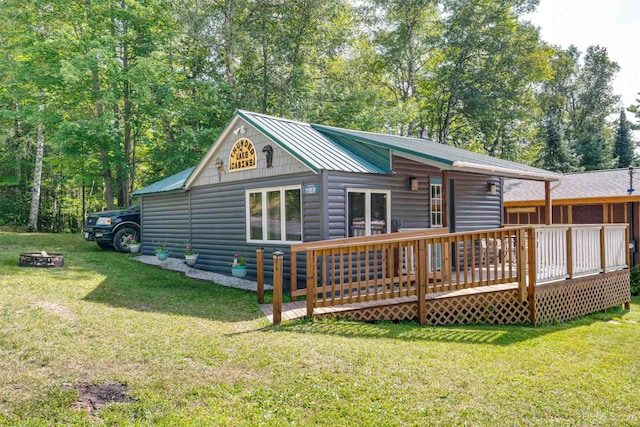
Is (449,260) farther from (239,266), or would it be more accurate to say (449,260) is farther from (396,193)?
(239,266)

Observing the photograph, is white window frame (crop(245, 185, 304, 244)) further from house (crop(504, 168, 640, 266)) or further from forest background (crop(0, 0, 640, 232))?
house (crop(504, 168, 640, 266))

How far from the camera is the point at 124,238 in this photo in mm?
14734

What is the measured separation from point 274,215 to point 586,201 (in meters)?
10.7

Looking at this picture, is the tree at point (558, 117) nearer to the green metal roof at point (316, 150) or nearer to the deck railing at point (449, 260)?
the deck railing at point (449, 260)

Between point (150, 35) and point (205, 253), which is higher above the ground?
point (150, 35)

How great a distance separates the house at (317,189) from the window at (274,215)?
0.07ft

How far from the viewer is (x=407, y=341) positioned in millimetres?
5285

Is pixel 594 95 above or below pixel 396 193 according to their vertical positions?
above

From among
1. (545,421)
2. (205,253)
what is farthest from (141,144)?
(545,421)

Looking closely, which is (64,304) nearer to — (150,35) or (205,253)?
(205,253)

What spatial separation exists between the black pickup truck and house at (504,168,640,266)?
13534 millimetres

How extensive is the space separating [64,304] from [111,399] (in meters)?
3.72

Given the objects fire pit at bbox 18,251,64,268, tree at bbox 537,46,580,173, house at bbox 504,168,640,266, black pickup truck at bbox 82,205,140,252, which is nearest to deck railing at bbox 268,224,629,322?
house at bbox 504,168,640,266

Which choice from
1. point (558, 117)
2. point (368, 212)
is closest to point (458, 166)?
point (368, 212)
